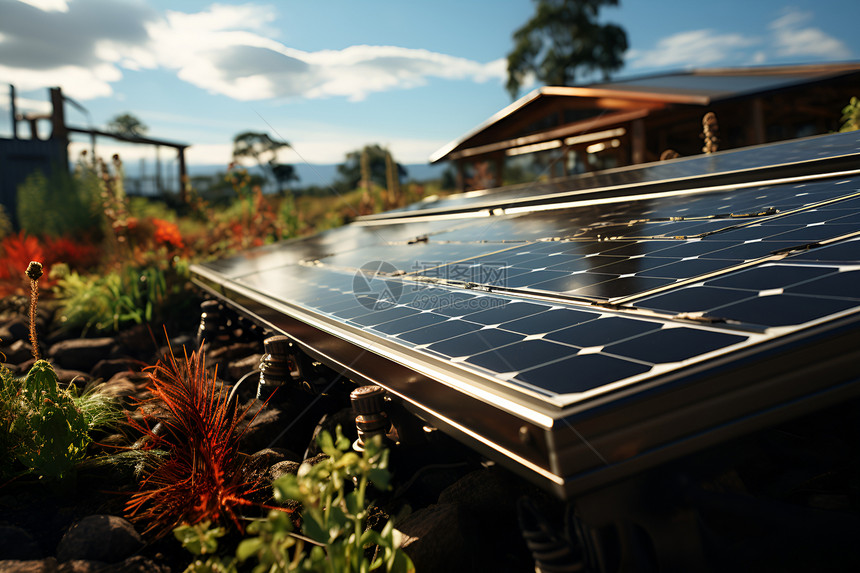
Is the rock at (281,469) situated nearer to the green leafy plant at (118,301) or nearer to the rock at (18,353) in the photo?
the rock at (18,353)

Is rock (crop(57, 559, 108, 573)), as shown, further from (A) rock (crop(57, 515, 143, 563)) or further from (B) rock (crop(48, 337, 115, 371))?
(B) rock (crop(48, 337, 115, 371))

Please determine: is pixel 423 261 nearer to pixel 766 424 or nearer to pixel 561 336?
pixel 561 336

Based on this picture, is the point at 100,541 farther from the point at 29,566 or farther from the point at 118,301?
the point at 118,301

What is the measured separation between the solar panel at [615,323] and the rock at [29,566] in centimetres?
180

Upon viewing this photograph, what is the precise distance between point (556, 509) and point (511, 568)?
1.32 feet

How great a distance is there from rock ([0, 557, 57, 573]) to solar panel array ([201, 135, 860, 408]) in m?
2.01

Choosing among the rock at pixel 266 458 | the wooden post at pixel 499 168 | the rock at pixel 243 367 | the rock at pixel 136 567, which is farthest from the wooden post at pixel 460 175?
the rock at pixel 136 567

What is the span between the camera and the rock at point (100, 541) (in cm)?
318

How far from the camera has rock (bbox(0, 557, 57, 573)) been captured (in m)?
2.99

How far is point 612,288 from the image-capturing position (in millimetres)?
3074

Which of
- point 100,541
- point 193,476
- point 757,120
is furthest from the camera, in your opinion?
point 757,120

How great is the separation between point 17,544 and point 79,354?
5018mm

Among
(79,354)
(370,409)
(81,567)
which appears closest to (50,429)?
(81,567)

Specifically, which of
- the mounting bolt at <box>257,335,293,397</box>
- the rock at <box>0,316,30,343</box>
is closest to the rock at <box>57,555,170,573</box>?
the mounting bolt at <box>257,335,293,397</box>
